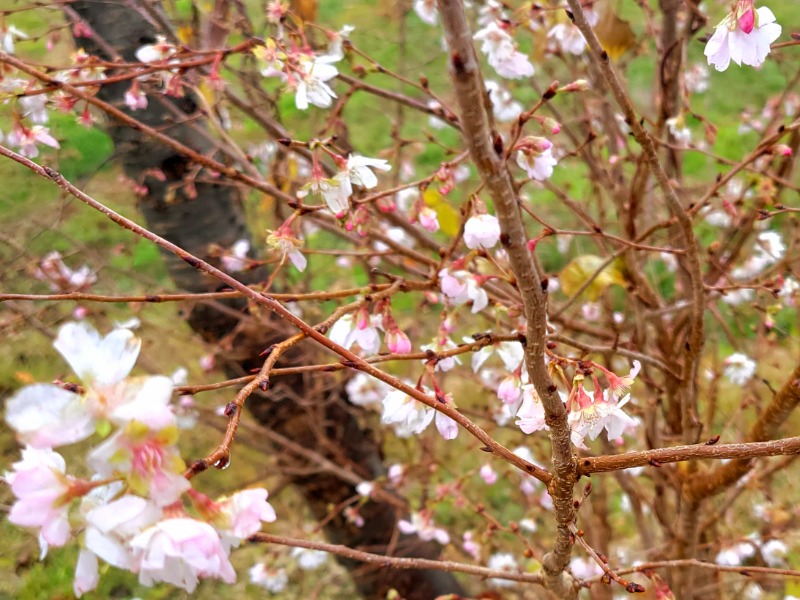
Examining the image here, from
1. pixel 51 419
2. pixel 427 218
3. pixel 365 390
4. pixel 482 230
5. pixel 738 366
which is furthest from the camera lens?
pixel 365 390

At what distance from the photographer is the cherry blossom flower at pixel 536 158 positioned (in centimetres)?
81

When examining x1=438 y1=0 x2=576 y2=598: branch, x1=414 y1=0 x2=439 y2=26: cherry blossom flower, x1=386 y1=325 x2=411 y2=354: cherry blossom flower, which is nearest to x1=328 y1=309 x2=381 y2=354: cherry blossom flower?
x1=386 y1=325 x2=411 y2=354: cherry blossom flower

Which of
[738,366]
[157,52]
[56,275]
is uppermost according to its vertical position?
[738,366]

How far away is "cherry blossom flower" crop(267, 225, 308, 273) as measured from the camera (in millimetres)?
796

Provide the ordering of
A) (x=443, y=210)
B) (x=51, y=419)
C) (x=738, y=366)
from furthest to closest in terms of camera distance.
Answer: (x=738, y=366), (x=443, y=210), (x=51, y=419)

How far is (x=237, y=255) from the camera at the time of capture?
1.46 metres

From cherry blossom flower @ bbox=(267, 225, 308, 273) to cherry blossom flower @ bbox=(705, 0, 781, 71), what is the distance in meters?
0.54

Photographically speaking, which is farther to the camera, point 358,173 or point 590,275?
point 590,275

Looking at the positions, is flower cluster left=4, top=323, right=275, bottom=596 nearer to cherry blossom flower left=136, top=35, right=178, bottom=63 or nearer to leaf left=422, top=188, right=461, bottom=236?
cherry blossom flower left=136, top=35, right=178, bottom=63

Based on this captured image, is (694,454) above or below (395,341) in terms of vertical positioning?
above

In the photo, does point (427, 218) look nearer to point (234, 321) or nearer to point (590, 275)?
point (590, 275)

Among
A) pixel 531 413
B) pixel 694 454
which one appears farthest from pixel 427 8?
pixel 694 454

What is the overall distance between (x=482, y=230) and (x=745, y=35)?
0.36m

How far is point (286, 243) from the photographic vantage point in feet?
2.65
